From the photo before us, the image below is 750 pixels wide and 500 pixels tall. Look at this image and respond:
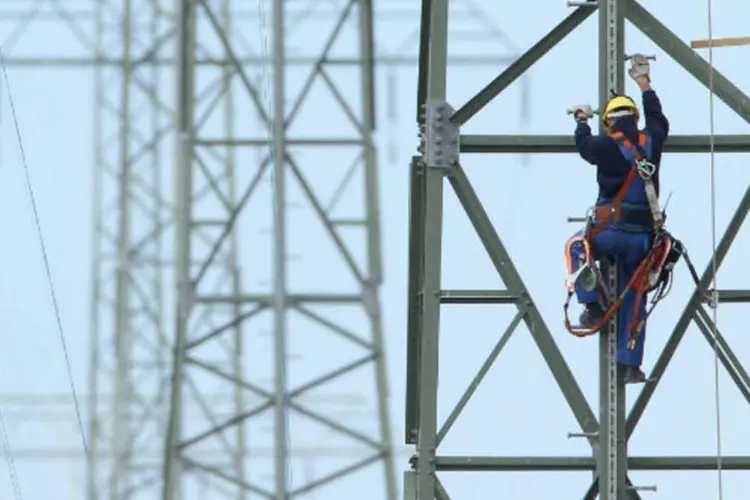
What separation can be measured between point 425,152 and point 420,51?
757mm

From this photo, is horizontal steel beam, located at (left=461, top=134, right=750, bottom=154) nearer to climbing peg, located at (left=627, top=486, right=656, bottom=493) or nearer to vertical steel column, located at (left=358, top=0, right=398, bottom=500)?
climbing peg, located at (left=627, top=486, right=656, bottom=493)

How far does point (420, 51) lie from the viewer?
1927 cm

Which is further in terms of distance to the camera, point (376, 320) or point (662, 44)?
point (376, 320)

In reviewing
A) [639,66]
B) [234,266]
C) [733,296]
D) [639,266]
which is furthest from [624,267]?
[234,266]

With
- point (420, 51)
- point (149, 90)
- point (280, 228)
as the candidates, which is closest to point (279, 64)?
point (280, 228)

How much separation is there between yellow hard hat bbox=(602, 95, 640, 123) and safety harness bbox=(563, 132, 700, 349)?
14cm

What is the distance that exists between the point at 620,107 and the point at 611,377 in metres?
1.66

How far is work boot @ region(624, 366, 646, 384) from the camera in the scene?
60.4ft

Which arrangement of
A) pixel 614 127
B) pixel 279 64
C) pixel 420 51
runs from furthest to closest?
pixel 279 64
pixel 420 51
pixel 614 127

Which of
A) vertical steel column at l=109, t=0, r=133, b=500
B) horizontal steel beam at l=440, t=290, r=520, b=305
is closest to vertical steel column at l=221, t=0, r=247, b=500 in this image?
vertical steel column at l=109, t=0, r=133, b=500

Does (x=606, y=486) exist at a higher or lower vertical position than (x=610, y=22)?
lower

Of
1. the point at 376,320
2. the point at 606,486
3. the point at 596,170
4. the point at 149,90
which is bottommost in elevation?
the point at 606,486

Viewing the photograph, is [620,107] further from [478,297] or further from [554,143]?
[478,297]

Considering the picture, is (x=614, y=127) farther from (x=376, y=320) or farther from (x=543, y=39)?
(x=376, y=320)
